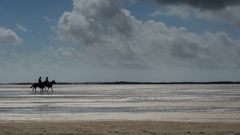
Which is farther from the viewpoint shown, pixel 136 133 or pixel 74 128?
pixel 74 128

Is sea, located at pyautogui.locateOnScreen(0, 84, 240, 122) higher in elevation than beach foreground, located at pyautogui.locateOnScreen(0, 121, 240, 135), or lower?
higher

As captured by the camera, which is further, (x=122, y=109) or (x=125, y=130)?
(x=122, y=109)

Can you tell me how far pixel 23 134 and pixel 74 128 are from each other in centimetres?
264

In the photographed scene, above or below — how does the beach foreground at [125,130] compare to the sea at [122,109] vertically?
below

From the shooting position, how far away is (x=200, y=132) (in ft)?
56.2

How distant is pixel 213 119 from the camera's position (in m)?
23.5

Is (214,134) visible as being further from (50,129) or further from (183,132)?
(50,129)

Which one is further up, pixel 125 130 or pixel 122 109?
pixel 122 109

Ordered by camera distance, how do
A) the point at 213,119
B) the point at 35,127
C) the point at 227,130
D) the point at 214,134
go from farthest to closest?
the point at 213,119
the point at 35,127
the point at 227,130
the point at 214,134

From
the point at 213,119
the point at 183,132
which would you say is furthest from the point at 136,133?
the point at 213,119

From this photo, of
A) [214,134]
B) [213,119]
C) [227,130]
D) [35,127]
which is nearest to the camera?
[214,134]

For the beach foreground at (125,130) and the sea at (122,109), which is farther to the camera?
the sea at (122,109)

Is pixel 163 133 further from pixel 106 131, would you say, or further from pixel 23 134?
pixel 23 134

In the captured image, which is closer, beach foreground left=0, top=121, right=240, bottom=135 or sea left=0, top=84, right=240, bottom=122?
beach foreground left=0, top=121, right=240, bottom=135
